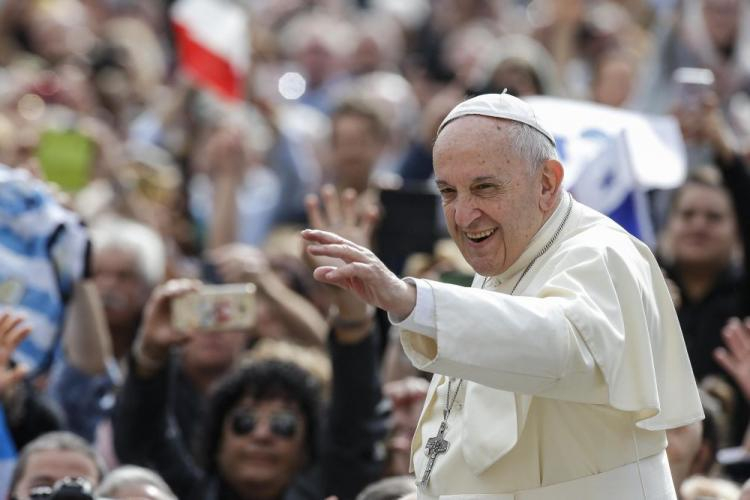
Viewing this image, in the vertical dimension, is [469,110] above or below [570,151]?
above

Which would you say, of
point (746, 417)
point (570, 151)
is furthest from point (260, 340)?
point (746, 417)

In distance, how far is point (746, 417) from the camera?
725cm

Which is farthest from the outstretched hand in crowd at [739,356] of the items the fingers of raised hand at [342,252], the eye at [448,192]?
the fingers of raised hand at [342,252]

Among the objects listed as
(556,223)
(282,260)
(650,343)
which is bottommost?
(282,260)

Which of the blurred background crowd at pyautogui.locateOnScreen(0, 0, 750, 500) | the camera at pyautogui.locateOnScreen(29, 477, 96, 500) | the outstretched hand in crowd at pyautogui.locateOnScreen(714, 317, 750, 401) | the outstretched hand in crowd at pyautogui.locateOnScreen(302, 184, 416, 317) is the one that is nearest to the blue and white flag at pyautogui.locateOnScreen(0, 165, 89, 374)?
the blurred background crowd at pyautogui.locateOnScreen(0, 0, 750, 500)

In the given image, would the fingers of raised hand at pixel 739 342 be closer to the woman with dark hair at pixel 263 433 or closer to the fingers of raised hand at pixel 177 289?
the woman with dark hair at pixel 263 433

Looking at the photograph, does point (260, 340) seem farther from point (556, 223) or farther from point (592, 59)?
point (592, 59)

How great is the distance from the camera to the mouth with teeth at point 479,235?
412 centimetres

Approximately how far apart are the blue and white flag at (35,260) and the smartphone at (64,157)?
2382mm

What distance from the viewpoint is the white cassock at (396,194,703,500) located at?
3752mm

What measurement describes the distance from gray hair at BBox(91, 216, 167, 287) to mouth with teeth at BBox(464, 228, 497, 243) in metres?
4.16

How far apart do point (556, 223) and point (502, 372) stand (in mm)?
611

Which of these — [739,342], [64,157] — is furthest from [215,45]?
[739,342]

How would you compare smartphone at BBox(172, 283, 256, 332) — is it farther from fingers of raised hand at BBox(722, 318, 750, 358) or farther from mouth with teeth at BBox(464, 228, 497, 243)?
mouth with teeth at BBox(464, 228, 497, 243)
